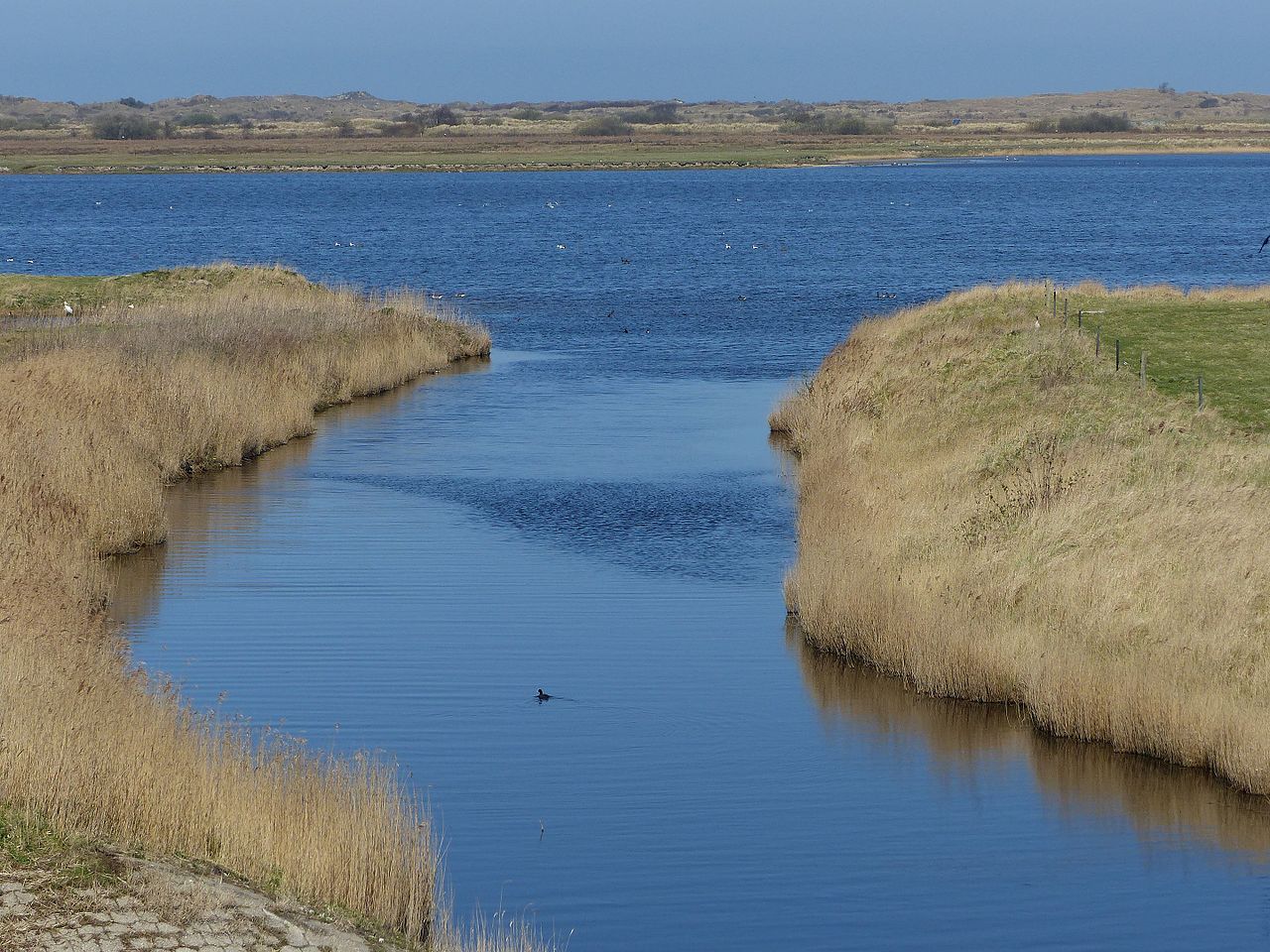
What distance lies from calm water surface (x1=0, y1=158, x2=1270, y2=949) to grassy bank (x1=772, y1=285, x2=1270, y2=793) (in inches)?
18.2

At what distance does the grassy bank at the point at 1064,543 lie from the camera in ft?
51.9

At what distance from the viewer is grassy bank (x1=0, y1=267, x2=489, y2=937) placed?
1086 cm

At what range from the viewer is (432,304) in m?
53.4

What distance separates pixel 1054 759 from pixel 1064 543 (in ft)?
11.2

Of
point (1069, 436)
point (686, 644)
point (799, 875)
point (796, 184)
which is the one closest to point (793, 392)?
point (1069, 436)

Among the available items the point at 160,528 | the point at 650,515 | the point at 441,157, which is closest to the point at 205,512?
the point at 160,528

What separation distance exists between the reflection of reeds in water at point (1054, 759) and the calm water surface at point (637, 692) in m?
0.04

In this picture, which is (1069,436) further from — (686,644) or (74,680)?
(74,680)

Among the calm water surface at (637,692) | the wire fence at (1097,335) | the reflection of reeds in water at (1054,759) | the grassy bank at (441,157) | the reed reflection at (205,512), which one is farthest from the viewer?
the grassy bank at (441,157)

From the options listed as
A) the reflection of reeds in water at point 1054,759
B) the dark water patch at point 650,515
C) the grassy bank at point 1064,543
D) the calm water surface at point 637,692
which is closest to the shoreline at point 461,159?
the calm water surface at point 637,692

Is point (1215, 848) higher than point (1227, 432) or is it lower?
lower

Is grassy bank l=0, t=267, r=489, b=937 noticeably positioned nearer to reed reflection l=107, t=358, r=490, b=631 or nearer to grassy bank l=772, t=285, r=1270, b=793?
reed reflection l=107, t=358, r=490, b=631

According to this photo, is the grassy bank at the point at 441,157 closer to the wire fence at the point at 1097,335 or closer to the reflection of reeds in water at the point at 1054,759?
the wire fence at the point at 1097,335

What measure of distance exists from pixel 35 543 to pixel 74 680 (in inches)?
299
